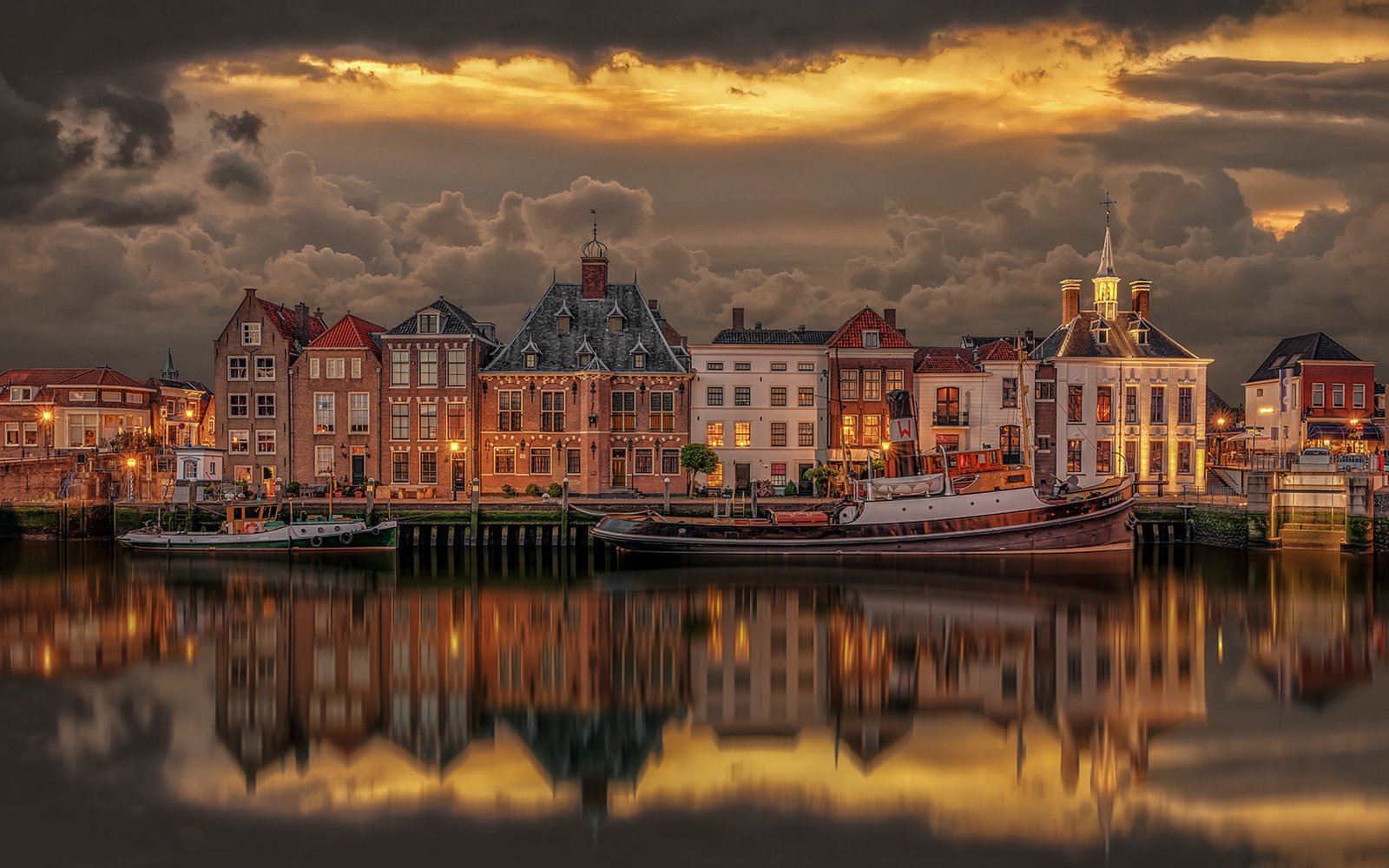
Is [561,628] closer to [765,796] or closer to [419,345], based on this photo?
[765,796]

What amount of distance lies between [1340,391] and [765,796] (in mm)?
64102

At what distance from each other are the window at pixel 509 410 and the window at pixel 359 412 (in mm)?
7265

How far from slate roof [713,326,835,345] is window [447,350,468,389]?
537 inches

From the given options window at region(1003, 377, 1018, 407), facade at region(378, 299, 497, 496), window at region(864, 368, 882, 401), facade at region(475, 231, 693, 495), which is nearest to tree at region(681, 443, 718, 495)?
facade at region(475, 231, 693, 495)

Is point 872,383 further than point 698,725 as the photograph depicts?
Yes

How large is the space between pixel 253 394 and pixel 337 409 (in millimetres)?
4990

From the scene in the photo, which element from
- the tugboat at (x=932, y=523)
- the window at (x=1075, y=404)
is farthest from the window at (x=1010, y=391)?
the tugboat at (x=932, y=523)

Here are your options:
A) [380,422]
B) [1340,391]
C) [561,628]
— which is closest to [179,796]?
[561,628]

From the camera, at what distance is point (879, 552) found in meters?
48.1

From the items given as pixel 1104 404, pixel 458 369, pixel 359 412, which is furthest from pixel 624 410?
pixel 1104 404

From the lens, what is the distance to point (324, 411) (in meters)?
61.1

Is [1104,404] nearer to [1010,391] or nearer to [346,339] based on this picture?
[1010,391]

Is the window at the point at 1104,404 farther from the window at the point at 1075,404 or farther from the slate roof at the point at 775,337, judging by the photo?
the slate roof at the point at 775,337

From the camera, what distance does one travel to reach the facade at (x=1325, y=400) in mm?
66625
